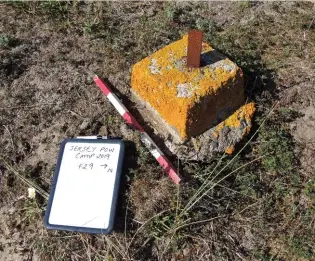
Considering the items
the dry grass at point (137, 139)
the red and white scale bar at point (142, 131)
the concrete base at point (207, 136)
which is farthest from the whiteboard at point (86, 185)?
the concrete base at point (207, 136)

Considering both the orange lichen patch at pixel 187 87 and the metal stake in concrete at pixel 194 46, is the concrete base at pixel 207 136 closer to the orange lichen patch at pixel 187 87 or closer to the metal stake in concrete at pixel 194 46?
the orange lichen patch at pixel 187 87

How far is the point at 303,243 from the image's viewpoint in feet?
11.3

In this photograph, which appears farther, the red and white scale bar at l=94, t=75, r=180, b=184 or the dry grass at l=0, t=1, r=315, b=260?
the red and white scale bar at l=94, t=75, r=180, b=184

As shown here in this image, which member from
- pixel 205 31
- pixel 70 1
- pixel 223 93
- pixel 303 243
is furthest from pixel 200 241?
pixel 70 1

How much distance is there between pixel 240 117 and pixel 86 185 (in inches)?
57.3

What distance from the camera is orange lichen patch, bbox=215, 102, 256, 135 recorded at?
3.92 m

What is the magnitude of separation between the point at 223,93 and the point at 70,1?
2459 mm

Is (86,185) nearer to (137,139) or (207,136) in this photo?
(137,139)

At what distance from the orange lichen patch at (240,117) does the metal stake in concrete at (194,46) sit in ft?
1.99

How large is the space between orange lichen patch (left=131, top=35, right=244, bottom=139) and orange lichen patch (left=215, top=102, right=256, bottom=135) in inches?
3.3

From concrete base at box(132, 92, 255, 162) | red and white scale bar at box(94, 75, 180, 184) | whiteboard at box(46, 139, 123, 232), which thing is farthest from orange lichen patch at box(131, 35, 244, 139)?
whiteboard at box(46, 139, 123, 232)

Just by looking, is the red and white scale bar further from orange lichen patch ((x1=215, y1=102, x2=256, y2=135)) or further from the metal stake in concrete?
the metal stake in concrete

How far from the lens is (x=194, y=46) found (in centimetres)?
355

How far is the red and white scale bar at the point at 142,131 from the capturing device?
3676 mm
